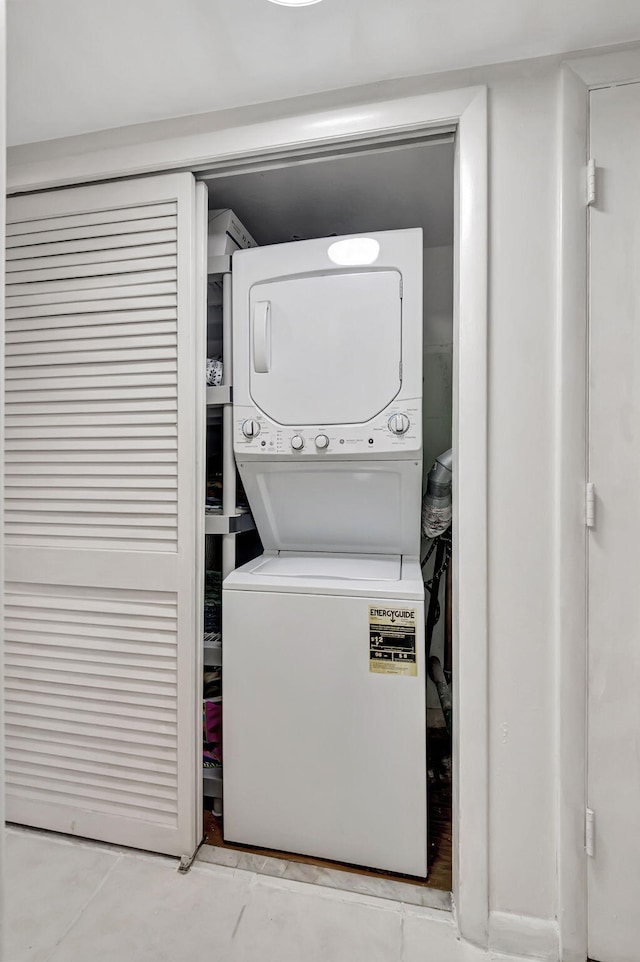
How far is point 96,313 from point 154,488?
0.62 metres

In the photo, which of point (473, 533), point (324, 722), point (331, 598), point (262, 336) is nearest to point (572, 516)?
point (473, 533)

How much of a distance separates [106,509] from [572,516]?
1411 millimetres

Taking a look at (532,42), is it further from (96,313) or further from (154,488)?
(154,488)

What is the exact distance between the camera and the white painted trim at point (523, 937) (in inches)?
52.4

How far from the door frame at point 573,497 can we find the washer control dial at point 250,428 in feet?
3.01

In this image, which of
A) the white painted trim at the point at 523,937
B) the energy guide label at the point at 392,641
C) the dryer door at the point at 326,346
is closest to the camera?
the white painted trim at the point at 523,937

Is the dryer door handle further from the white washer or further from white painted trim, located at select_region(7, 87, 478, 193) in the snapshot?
the white washer

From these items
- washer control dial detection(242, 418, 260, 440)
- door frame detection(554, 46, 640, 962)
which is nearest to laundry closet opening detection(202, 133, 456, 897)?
washer control dial detection(242, 418, 260, 440)

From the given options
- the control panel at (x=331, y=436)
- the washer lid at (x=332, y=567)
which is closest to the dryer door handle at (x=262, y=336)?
the control panel at (x=331, y=436)

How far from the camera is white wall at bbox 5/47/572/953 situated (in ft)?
4.41

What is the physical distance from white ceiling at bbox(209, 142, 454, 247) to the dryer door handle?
440mm

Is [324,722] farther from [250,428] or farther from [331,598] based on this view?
[250,428]

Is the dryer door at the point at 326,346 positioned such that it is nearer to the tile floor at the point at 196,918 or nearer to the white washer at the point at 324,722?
the white washer at the point at 324,722

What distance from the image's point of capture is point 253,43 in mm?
1310
